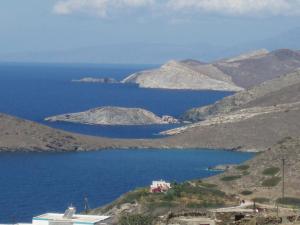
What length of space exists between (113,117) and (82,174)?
78.2m

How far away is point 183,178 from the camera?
9775 cm

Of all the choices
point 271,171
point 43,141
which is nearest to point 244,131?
point 43,141

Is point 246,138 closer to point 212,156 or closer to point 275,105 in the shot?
point 212,156

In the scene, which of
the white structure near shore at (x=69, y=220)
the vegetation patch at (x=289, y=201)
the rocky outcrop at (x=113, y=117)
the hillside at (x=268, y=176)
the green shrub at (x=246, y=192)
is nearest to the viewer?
the white structure near shore at (x=69, y=220)

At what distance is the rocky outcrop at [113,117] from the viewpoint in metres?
180

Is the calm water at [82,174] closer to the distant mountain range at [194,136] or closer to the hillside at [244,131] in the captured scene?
the distant mountain range at [194,136]

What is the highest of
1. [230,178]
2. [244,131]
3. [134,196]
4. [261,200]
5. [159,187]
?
[159,187]

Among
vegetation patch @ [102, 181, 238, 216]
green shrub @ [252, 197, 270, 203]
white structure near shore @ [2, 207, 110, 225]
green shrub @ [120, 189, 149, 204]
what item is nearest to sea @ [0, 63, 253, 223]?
green shrub @ [120, 189, 149, 204]

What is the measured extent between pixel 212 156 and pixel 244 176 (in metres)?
52.1

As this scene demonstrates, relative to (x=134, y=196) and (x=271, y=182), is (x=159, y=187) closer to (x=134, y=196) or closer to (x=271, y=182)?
(x=134, y=196)

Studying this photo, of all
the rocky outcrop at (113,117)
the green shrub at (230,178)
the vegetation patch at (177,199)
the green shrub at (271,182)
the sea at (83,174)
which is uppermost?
the vegetation patch at (177,199)

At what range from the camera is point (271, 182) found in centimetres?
7200

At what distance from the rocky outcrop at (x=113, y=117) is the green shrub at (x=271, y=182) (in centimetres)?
10757

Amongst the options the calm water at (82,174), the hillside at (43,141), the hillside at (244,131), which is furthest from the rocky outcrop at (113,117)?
the calm water at (82,174)
